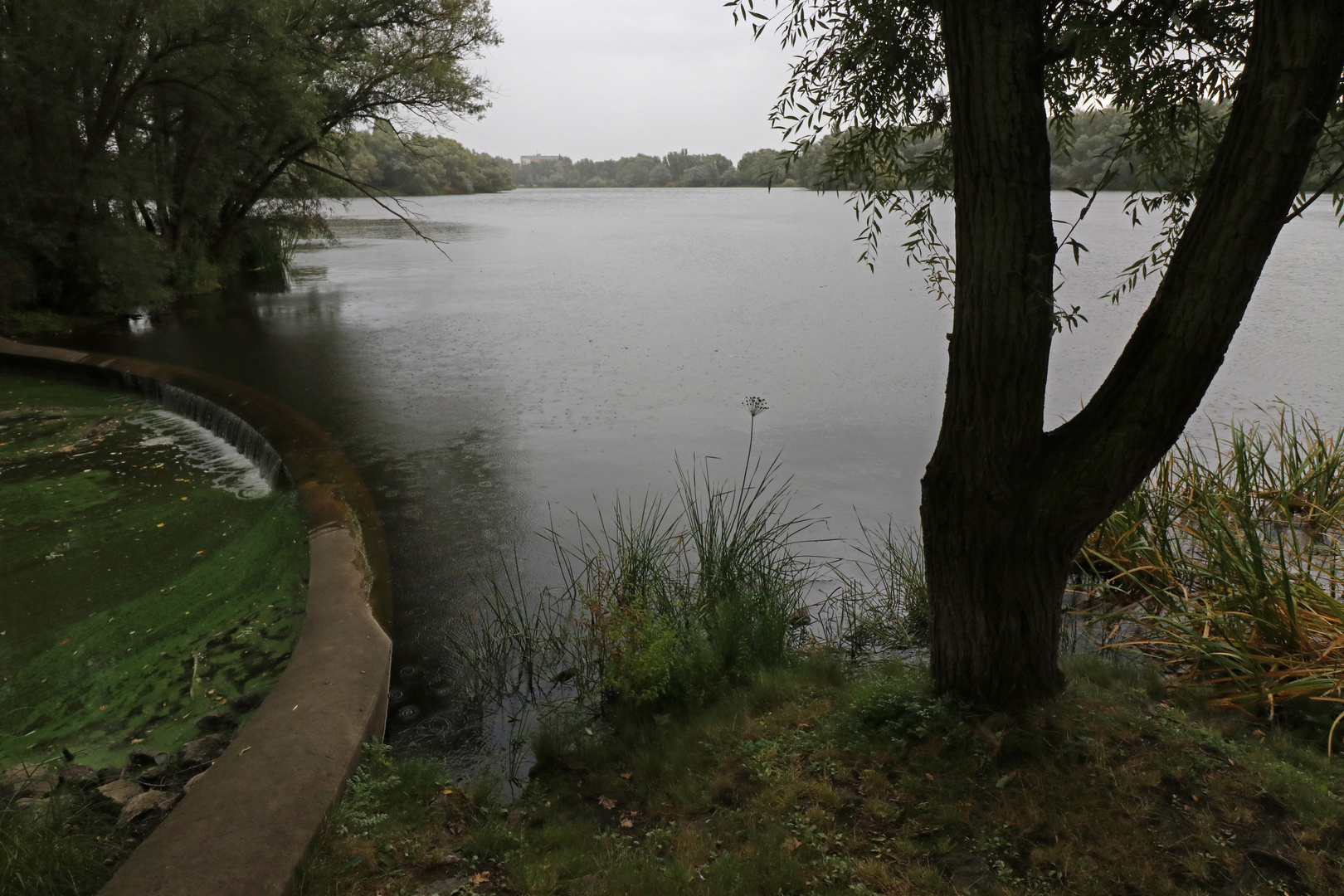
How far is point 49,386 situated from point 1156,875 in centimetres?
1041

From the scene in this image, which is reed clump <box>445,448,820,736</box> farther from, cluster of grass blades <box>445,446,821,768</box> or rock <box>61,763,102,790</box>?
rock <box>61,763,102,790</box>

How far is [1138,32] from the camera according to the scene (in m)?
2.66

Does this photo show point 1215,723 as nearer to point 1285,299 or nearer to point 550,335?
point 550,335

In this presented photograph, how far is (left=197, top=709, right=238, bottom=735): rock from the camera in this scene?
3512 mm

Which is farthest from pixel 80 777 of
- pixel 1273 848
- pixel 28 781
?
pixel 1273 848

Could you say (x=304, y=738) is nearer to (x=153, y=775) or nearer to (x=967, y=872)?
(x=153, y=775)

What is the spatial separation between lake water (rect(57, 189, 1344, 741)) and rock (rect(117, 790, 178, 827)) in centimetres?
103

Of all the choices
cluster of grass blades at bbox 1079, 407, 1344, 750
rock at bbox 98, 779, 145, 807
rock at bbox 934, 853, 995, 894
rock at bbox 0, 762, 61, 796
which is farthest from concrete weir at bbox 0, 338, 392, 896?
cluster of grass blades at bbox 1079, 407, 1344, 750

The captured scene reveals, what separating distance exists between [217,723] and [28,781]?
0.68 metres

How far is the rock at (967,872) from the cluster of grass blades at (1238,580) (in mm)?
1384

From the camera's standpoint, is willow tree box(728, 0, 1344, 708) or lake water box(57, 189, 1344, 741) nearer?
willow tree box(728, 0, 1344, 708)

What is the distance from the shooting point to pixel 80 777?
302cm

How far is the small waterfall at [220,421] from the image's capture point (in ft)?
21.5

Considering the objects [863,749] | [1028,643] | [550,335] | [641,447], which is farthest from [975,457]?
[550,335]
